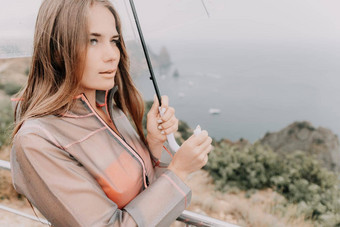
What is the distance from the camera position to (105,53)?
1.06m

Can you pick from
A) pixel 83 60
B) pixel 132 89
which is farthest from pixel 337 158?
pixel 83 60

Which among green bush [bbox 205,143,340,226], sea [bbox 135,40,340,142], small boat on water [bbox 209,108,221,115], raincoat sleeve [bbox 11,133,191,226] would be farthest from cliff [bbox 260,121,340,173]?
raincoat sleeve [bbox 11,133,191,226]

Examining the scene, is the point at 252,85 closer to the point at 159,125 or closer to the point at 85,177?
the point at 159,125

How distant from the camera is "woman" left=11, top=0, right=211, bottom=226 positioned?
0.84 meters

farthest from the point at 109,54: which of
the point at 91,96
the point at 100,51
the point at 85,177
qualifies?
the point at 85,177

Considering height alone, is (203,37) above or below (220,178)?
above

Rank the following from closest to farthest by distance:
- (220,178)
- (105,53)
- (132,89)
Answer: (105,53), (132,89), (220,178)

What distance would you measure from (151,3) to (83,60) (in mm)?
382

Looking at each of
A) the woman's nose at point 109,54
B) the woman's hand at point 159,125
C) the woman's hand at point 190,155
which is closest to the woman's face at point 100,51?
the woman's nose at point 109,54

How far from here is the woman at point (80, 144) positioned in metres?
0.84

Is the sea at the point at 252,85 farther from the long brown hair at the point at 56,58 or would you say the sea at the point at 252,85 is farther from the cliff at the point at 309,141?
the long brown hair at the point at 56,58

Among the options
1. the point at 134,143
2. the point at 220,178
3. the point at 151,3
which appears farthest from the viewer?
the point at 220,178

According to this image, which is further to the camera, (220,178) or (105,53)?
(220,178)

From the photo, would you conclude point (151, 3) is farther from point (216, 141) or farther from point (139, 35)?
point (216, 141)
